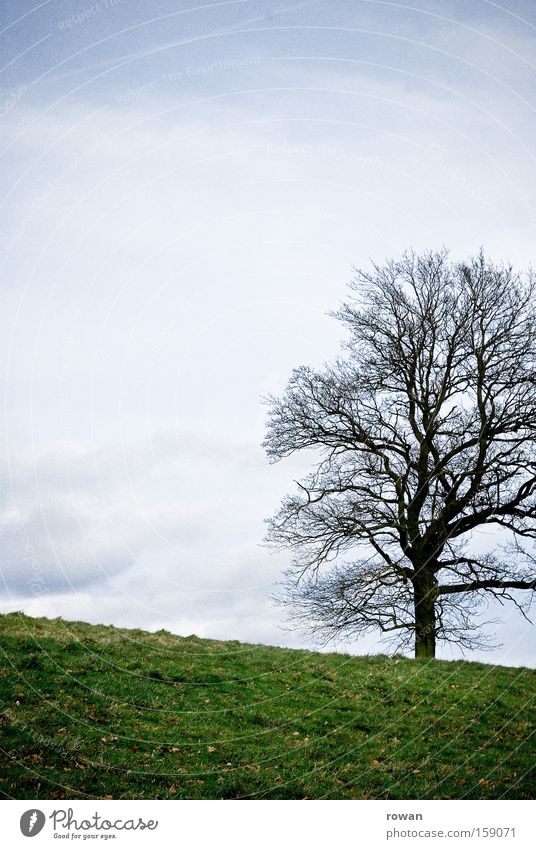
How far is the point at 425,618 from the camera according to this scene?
1992 cm

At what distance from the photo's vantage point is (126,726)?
11227mm

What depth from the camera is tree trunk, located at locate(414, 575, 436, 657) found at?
19.6 m

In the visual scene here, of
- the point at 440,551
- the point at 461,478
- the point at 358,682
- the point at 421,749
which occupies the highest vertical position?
the point at 461,478

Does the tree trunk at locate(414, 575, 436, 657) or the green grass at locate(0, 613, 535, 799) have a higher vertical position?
the tree trunk at locate(414, 575, 436, 657)

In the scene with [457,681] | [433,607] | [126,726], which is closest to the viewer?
[126,726]

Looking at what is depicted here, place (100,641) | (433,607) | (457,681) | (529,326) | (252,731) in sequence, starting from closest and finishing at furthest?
(252,731) < (100,641) < (457,681) < (433,607) < (529,326)

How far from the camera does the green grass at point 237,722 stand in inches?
383

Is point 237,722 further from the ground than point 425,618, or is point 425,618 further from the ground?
point 425,618

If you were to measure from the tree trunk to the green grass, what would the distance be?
163 centimetres

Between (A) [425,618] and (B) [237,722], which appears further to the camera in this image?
(A) [425,618]

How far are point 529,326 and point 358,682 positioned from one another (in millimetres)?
12787

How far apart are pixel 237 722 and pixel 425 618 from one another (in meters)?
9.26
